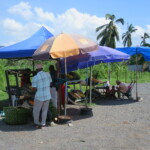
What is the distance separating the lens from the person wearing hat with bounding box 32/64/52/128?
7.61 m

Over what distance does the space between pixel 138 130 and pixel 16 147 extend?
3.16m

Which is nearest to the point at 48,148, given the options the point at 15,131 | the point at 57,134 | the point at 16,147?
the point at 16,147

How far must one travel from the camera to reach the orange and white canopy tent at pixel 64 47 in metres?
7.73

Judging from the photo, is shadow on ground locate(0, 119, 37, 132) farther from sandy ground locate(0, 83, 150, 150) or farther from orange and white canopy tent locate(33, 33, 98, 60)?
orange and white canopy tent locate(33, 33, 98, 60)

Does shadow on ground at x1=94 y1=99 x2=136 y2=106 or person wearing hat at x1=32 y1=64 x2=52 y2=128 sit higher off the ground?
person wearing hat at x1=32 y1=64 x2=52 y2=128

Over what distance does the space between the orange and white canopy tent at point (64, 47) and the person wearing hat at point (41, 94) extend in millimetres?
446

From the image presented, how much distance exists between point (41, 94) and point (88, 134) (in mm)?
1669

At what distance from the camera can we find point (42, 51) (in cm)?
799

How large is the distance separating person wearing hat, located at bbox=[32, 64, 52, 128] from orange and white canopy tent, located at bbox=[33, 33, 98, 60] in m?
0.45

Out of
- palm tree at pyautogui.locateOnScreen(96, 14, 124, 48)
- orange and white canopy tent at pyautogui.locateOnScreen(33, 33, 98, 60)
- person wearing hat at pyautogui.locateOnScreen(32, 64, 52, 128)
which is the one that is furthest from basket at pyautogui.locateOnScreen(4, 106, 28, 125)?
palm tree at pyautogui.locateOnScreen(96, 14, 124, 48)

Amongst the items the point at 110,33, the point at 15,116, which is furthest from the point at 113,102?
the point at 110,33

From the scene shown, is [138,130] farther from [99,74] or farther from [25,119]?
[99,74]

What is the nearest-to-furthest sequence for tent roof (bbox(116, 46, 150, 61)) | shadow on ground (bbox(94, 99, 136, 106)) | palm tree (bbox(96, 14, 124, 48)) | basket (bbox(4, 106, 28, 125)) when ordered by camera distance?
1. basket (bbox(4, 106, 28, 125))
2. shadow on ground (bbox(94, 99, 136, 106))
3. tent roof (bbox(116, 46, 150, 61))
4. palm tree (bbox(96, 14, 124, 48))

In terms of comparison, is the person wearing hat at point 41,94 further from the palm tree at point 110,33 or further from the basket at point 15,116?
the palm tree at point 110,33
